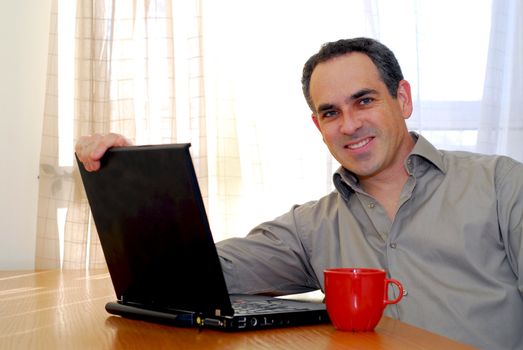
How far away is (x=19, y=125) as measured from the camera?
2.82m

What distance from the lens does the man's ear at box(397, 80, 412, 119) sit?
175 cm

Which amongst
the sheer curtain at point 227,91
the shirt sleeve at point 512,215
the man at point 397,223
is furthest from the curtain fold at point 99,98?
the shirt sleeve at point 512,215

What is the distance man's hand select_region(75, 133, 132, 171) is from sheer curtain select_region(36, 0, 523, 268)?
164cm

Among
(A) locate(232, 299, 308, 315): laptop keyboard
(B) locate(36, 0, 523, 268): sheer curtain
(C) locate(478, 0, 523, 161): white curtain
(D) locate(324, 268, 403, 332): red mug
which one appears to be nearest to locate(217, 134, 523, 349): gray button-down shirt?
(A) locate(232, 299, 308, 315): laptop keyboard

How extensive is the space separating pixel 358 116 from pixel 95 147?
71 cm

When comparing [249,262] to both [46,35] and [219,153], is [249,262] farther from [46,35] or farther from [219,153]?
[46,35]

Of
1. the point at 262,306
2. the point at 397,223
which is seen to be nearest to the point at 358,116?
the point at 397,223

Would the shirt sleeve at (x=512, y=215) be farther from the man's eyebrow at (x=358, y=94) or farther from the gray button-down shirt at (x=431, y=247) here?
the man's eyebrow at (x=358, y=94)

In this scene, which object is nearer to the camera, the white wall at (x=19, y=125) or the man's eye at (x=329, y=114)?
the man's eye at (x=329, y=114)

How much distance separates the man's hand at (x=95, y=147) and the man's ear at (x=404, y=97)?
2.63 feet

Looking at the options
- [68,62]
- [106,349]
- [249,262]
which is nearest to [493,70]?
[68,62]

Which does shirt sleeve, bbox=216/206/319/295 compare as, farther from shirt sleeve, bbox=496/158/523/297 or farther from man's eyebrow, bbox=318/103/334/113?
shirt sleeve, bbox=496/158/523/297

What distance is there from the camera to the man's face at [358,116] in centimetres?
164

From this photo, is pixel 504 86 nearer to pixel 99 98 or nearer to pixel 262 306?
pixel 99 98
